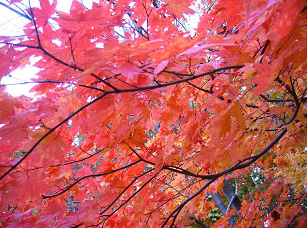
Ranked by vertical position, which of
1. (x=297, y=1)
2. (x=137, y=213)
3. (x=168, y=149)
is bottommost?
(x=297, y=1)

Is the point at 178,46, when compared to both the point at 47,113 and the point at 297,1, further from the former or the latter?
the point at 47,113

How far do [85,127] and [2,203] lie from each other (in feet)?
2.27

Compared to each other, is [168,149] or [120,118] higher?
[120,118]

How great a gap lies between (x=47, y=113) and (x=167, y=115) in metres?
0.80

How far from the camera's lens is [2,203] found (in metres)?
1.26

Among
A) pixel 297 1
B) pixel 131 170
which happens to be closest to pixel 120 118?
pixel 131 170

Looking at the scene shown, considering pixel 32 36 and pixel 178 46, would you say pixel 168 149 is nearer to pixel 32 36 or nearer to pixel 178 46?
pixel 178 46

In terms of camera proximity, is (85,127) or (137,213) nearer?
(85,127)

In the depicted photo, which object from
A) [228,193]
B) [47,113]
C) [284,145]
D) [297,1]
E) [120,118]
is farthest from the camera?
[228,193]

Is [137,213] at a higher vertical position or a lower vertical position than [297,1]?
higher

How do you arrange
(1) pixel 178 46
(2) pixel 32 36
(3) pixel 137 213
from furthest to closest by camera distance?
(3) pixel 137 213 < (2) pixel 32 36 < (1) pixel 178 46

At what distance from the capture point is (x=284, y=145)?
7.93ft

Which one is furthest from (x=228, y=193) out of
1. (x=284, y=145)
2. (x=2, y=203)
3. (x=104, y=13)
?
(x=104, y=13)

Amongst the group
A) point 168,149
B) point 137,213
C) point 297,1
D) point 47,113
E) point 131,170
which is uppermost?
point 47,113
